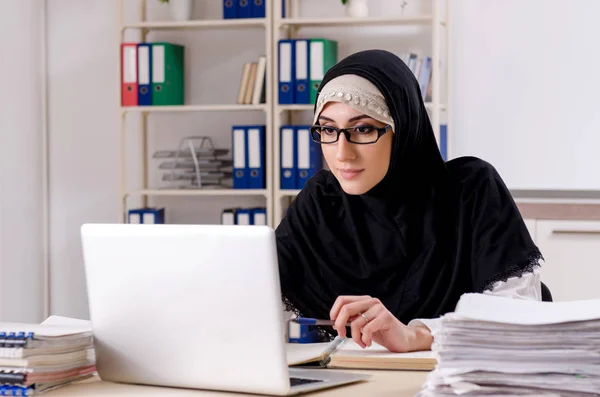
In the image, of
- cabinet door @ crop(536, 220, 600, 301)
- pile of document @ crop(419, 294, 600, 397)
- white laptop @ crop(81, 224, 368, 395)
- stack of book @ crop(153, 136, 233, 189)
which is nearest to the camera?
pile of document @ crop(419, 294, 600, 397)

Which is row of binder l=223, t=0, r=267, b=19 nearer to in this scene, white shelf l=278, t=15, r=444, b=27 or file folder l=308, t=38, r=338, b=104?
white shelf l=278, t=15, r=444, b=27

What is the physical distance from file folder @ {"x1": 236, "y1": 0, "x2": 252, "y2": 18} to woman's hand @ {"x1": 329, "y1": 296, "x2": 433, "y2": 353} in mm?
2893

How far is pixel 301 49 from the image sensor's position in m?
4.13

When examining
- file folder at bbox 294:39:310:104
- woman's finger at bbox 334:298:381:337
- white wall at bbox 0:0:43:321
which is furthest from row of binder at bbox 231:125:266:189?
woman's finger at bbox 334:298:381:337

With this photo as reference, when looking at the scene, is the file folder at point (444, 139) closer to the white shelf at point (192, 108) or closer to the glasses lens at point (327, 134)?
the white shelf at point (192, 108)

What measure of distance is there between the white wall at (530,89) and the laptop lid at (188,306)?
300 centimetres

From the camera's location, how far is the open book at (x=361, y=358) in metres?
1.48

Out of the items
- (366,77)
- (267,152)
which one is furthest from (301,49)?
(366,77)

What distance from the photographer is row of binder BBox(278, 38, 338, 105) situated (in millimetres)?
4113

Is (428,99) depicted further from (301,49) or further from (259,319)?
(259,319)

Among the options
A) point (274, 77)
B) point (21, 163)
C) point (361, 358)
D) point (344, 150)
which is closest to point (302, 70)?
point (274, 77)

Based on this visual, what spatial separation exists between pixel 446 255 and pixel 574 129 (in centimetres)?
241

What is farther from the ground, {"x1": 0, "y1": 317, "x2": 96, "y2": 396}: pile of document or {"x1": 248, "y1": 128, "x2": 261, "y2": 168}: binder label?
{"x1": 248, "y1": 128, "x2": 261, "y2": 168}: binder label

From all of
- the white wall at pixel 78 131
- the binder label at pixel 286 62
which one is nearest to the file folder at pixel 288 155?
the binder label at pixel 286 62
